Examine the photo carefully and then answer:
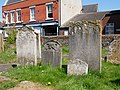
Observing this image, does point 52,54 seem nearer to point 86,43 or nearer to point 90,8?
point 86,43

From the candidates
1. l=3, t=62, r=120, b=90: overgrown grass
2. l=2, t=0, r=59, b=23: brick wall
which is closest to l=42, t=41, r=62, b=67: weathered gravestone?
l=3, t=62, r=120, b=90: overgrown grass

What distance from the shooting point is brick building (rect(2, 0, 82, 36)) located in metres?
32.8

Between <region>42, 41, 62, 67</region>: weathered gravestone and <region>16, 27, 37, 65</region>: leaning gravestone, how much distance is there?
79cm

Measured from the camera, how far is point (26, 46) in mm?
10898

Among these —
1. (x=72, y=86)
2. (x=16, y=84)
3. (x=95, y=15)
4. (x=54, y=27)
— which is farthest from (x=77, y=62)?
(x=54, y=27)

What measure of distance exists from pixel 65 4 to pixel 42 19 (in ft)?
14.1

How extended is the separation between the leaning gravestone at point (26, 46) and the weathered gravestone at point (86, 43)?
225cm

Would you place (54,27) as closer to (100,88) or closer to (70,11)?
(70,11)

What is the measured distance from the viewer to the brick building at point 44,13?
3275 cm

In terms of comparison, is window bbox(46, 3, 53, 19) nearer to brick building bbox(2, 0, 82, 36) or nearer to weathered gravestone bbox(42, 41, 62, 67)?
brick building bbox(2, 0, 82, 36)

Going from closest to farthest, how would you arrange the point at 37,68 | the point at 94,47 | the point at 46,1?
the point at 94,47 < the point at 37,68 < the point at 46,1

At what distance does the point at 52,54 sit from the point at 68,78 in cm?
184

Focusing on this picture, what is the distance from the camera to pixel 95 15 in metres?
31.5

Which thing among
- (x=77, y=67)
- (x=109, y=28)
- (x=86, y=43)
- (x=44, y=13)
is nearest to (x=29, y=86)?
(x=77, y=67)
